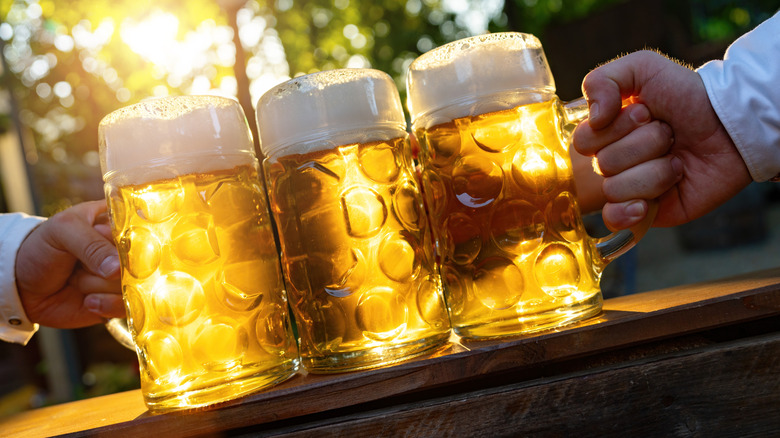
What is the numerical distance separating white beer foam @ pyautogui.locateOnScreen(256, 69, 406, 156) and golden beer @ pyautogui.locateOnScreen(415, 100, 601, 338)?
0.36 ft

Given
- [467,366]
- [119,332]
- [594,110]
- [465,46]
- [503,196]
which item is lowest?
[467,366]

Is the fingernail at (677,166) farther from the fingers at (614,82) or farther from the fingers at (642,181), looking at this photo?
the fingers at (614,82)

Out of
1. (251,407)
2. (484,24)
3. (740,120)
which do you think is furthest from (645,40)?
(251,407)

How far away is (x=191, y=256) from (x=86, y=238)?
508 millimetres

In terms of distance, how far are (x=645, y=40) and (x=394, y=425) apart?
968cm

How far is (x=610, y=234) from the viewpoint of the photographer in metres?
0.93

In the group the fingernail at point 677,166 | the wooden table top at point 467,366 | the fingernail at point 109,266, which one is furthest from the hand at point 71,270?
the fingernail at point 677,166

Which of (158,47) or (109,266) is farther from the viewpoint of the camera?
(158,47)

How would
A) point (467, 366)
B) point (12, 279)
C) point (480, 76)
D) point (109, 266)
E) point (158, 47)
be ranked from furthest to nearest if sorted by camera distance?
point (158, 47) → point (12, 279) → point (109, 266) → point (480, 76) → point (467, 366)

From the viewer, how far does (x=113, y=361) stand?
19.7ft

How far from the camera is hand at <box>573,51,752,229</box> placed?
979 millimetres

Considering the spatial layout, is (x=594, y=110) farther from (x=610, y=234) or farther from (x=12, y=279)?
(x=12, y=279)

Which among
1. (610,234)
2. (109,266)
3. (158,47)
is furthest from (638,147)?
(158,47)

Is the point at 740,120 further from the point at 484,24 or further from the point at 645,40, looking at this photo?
the point at 484,24
